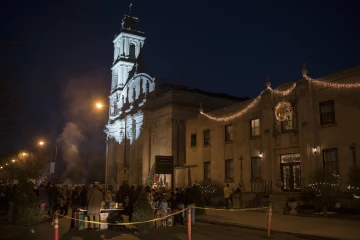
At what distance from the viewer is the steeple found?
65.6m

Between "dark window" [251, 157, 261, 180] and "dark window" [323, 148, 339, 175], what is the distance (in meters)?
6.02

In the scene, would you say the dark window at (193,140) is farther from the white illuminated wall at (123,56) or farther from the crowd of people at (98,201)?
the white illuminated wall at (123,56)

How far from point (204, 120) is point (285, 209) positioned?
15.6 meters

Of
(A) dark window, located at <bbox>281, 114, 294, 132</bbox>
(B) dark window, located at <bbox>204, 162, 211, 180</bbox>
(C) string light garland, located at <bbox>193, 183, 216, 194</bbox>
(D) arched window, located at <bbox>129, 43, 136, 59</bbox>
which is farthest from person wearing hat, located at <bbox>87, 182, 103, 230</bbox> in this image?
(D) arched window, located at <bbox>129, 43, 136, 59</bbox>

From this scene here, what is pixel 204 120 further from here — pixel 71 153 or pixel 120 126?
pixel 71 153

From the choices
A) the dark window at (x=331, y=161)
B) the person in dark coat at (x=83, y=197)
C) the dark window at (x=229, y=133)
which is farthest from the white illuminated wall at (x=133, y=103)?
the person in dark coat at (x=83, y=197)

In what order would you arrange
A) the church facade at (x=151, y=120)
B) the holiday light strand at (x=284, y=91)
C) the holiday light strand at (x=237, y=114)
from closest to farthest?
the holiday light strand at (x=284, y=91), the holiday light strand at (x=237, y=114), the church facade at (x=151, y=120)

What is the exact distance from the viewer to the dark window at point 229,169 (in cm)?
3092

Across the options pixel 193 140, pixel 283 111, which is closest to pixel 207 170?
pixel 193 140

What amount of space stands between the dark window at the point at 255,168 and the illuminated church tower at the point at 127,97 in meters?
23.9

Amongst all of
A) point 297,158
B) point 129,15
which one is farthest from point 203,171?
point 129,15

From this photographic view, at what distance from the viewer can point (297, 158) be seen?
81.1 feet

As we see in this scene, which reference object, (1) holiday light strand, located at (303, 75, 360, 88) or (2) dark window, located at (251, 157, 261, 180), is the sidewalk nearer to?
(1) holiday light strand, located at (303, 75, 360, 88)

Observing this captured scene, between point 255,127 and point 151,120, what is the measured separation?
22.0 m
